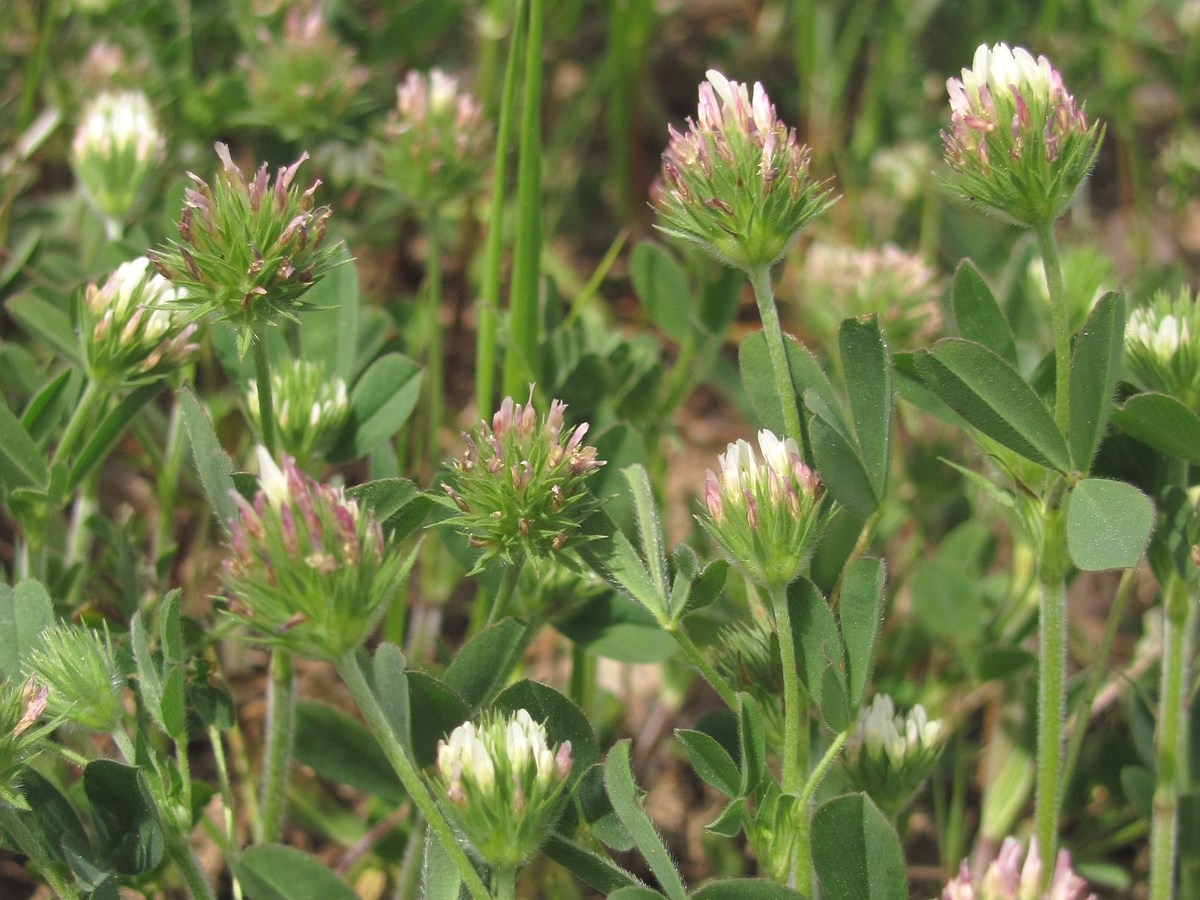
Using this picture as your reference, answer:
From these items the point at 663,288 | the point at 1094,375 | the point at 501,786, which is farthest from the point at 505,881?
the point at 663,288

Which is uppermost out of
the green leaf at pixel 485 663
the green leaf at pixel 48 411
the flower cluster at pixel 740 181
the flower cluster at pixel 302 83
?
the flower cluster at pixel 302 83

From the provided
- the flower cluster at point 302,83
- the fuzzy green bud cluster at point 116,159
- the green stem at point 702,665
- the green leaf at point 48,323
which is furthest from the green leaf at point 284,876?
the flower cluster at point 302,83

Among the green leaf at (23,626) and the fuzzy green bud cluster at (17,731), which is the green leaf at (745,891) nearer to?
the fuzzy green bud cluster at (17,731)

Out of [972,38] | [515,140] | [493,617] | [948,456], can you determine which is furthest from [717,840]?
[972,38]

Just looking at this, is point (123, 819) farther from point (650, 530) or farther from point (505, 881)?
point (650, 530)

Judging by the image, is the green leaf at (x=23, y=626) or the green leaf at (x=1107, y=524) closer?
the green leaf at (x=1107, y=524)

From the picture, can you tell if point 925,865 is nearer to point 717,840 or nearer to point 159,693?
point 717,840

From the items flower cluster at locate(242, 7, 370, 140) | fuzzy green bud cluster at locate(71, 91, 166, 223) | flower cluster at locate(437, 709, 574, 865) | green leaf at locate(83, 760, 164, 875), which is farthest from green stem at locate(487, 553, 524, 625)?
flower cluster at locate(242, 7, 370, 140)
